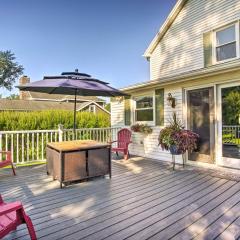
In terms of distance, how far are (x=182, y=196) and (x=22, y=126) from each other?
7.35 m

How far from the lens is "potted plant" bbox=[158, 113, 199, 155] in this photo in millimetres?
5043

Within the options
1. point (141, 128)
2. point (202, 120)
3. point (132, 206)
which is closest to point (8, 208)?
point (132, 206)

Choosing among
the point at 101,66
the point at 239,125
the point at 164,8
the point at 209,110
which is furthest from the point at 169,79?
the point at 101,66

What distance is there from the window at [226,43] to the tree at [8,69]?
26.2m

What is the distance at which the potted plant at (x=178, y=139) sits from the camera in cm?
504

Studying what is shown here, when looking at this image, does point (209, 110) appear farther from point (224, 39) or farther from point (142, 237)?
point (142, 237)

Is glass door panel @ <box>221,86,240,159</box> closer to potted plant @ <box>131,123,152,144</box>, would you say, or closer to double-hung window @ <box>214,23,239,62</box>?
double-hung window @ <box>214,23,239,62</box>

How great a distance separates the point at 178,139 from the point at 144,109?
2.26m

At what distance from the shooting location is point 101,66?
22.1 meters

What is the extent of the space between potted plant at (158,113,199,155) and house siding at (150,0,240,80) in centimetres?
306

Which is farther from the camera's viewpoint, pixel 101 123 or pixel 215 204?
pixel 101 123

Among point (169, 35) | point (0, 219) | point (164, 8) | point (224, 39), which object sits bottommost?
point (0, 219)

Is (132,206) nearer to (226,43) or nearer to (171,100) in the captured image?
(171,100)

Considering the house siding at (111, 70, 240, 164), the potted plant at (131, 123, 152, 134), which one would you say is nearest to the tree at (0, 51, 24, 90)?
the house siding at (111, 70, 240, 164)
